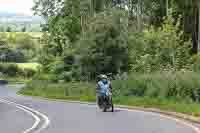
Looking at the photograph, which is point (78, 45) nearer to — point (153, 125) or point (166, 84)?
point (166, 84)

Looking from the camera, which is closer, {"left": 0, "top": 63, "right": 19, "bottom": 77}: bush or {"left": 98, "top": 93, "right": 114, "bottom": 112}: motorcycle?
{"left": 98, "top": 93, "right": 114, "bottom": 112}: motorcycle

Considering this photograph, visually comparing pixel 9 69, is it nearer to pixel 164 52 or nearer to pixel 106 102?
pixel 164 52

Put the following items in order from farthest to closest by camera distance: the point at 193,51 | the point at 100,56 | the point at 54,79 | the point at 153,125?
the point at 54,79 → the point at 193,51 → the point at 100,56 → the point at 153,125

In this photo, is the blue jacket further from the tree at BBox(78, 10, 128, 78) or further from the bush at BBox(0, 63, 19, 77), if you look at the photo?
the bush at BBox(0, 63, 19, 77)

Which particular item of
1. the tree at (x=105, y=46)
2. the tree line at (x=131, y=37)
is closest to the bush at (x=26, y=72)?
the tree line at (x=131, y=37)

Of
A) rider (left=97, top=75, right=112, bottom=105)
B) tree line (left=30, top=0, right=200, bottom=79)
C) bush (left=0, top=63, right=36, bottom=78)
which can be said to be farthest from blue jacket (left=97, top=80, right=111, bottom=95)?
bush (left=0, top=63, right=36, bottom=78)

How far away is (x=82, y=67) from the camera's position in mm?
54031

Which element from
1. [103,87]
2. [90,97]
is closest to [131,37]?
[90,97]

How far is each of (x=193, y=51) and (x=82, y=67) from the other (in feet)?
34.6

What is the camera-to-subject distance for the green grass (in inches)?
1032

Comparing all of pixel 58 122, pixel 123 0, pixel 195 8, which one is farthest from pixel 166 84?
pixel 123 0

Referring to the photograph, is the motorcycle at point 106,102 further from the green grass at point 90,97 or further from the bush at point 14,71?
the bush at point 14,71

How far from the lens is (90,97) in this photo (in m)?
40.8

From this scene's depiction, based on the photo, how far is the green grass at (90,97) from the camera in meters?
26.2
